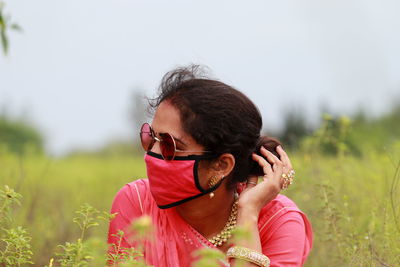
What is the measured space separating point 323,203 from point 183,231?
671 mm

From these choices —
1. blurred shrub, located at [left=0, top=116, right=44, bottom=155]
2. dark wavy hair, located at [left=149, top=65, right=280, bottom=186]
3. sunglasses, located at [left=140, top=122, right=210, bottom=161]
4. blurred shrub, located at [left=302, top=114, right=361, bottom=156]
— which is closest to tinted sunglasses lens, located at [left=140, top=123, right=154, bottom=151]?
sunglasses, located at [left=140, top=122, right=210, bottom=161]

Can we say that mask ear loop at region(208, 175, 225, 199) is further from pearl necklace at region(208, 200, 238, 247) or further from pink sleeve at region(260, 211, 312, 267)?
pink sleeve at region(260, 211, 312, 267)

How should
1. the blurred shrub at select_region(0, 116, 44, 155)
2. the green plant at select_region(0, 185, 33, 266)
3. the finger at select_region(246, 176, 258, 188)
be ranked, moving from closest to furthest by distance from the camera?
the green plant at select_region(0, 185, 33, 266)
the finger at select_region(246, 176, 258, 188)
the blurred shrub at select_region(0, 116, 44, 155)

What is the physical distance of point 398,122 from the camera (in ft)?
47.3

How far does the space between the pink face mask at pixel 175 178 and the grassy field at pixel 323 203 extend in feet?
2.13

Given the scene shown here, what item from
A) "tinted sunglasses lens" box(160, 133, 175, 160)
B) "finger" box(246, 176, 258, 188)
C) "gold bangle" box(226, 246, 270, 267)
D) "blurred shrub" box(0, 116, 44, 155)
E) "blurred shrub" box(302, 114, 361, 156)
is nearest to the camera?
"gold bangle" box(226, 246, 270, 267)

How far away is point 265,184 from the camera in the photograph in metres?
2.91

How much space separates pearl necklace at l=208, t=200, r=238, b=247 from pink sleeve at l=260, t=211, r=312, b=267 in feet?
0.43

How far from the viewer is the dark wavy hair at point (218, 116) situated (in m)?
2.88

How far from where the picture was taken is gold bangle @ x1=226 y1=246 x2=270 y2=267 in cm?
271

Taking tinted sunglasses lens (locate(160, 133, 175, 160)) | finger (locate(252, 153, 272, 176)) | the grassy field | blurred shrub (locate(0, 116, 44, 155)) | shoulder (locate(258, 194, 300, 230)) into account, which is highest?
tinted sunglasses lens (locate(160, 133, 175, 160))

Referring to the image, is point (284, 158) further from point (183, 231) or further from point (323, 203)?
point (183, 231)

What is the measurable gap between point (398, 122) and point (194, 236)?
12.2 m

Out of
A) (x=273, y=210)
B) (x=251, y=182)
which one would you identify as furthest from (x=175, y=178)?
(x=273, y=210)
